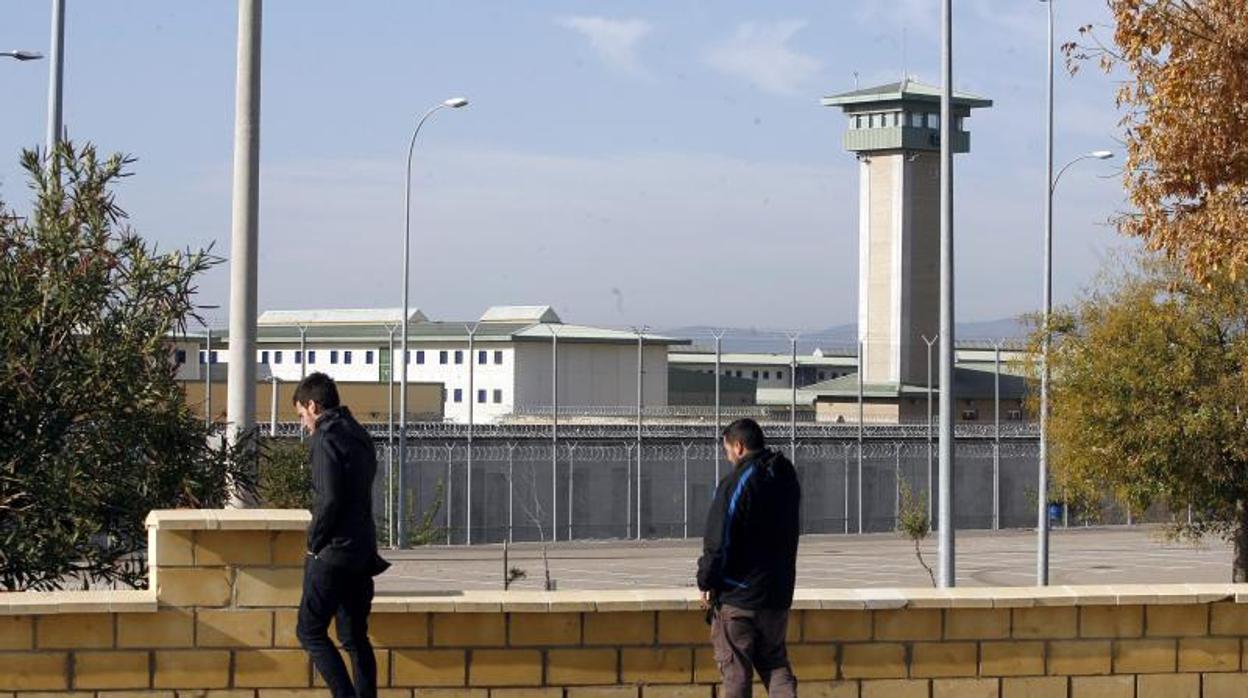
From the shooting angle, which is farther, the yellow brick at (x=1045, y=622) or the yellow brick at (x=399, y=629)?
the yellow brick at (x=1045, y=622)

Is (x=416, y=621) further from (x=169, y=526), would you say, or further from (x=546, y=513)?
(x=546, y=513)

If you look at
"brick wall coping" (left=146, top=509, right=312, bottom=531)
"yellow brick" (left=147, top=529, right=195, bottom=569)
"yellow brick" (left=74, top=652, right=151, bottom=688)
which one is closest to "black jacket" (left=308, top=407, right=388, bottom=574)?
"brick wall coping" (left=146, top=509, right=312, bottom=531)

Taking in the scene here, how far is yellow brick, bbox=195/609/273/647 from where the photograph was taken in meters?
8.44

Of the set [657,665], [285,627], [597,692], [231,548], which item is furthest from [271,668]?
[657,665]

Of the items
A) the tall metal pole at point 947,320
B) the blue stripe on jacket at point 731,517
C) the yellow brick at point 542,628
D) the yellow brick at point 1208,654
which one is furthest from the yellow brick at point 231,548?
the tall metal pole at point 947,320

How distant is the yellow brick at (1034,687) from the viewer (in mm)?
9336

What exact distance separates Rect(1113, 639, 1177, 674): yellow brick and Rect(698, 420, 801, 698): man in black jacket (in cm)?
184

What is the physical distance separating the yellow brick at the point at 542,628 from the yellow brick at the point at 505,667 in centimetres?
5

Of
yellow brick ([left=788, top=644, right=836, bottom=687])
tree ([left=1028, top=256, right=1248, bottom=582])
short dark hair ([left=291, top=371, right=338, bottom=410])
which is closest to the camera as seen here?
short dark hair ([left=291, top=371, right=338, bottom=410])

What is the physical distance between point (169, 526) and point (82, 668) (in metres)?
0.72

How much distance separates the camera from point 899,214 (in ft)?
302

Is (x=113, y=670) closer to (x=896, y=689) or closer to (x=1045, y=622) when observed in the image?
(x=896, y=689)

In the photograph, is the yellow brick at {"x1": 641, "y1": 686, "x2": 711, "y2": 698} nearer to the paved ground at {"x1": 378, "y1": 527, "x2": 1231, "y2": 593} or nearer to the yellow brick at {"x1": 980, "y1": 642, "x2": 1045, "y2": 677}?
the yellow brick at {"x1": 980, "y1": 642, "x2": 1045, "y2": 677}

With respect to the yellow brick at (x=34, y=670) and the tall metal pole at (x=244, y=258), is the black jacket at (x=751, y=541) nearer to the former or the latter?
the yellow brick at (x=34, y=670)
